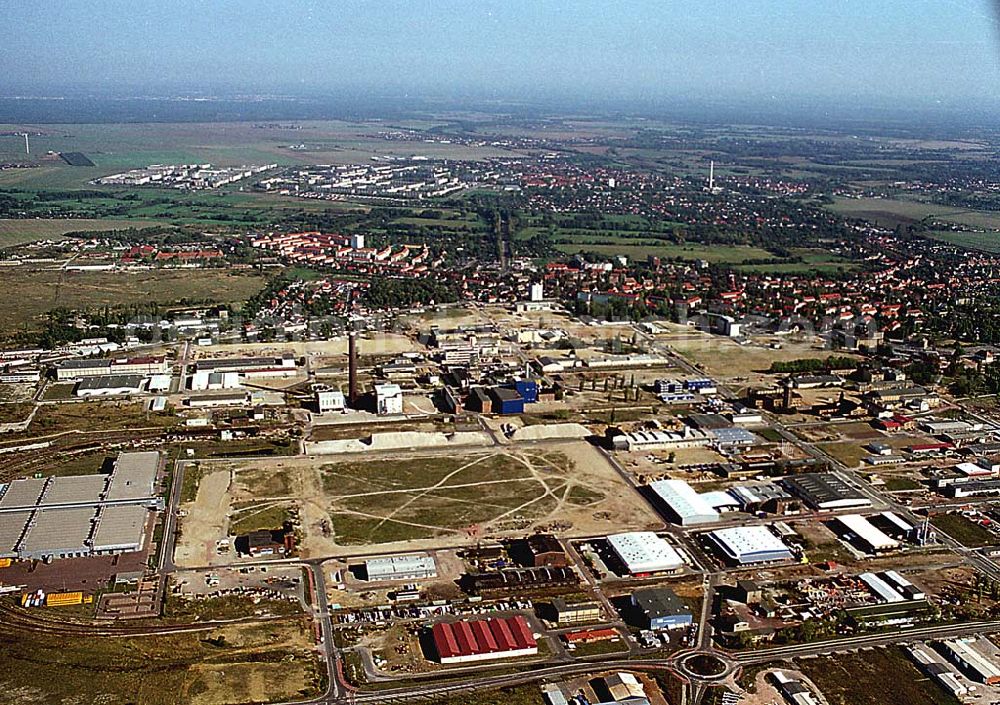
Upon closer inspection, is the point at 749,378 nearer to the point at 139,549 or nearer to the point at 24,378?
the point at 139,549

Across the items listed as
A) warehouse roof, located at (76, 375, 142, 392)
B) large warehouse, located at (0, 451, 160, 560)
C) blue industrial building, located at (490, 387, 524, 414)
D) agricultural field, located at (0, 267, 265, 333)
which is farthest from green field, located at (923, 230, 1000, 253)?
large warehouse, located at (0, 451, 160, 560)

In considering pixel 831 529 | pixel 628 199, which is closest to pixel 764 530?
pixel 831 529

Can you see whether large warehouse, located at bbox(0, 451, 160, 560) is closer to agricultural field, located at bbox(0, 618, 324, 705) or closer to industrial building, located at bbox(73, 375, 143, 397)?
agricultural field, located at bbox(0, 618, 324, 705)

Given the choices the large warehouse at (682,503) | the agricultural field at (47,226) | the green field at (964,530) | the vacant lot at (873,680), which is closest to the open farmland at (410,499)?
the large warehouse at (682,503)

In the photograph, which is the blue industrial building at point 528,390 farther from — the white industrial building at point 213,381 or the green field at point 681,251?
the green field at point 681,251

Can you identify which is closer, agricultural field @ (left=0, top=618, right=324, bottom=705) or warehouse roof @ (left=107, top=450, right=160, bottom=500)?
agricultural field @ (left=0, top=618, right=324, bottom=705)
